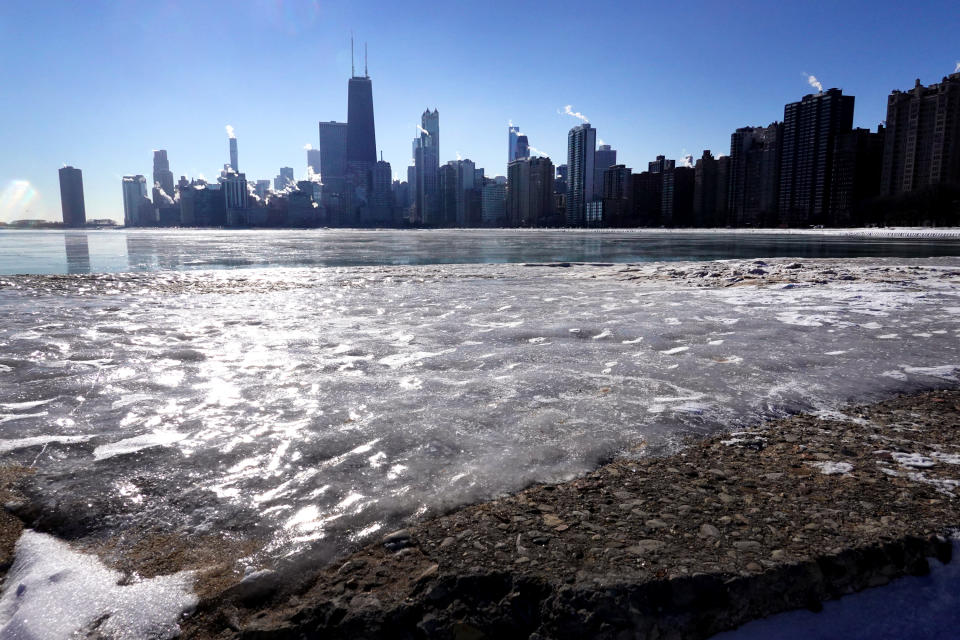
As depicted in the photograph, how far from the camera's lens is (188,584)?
209 centimetres

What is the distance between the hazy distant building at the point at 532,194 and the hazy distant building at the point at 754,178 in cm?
5823

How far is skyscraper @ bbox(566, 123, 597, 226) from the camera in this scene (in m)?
165

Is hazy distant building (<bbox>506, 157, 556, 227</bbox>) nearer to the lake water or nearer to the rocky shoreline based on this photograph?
the lake water

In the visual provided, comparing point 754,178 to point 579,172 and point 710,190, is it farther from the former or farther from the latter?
point 579,172

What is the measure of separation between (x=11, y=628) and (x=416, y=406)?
8.32 ft

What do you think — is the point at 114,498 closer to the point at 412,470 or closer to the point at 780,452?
the point at 412,470

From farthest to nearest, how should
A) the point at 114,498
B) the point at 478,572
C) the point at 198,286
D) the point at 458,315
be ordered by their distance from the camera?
the point at 198,286 → the point at 458,315 → the point at 114,498 → the point at 478,572

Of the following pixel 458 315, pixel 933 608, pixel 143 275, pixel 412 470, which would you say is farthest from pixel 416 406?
pixel 143 275

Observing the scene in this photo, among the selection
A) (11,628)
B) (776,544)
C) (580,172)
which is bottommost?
(11,628)

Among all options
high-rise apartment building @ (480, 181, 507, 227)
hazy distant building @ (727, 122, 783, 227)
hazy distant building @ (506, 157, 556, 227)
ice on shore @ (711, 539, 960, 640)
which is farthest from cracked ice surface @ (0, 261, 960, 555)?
high-rise apartment building @ (480, 181, 507, 227)

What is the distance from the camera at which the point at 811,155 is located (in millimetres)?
108562

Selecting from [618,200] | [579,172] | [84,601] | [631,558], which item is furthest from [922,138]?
[84,601]

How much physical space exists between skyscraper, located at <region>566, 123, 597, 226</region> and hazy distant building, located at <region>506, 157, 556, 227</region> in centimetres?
746

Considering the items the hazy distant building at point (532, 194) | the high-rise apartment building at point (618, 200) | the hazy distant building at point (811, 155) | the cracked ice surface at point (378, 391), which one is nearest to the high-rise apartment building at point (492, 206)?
the hazy distant building at point (532, 194)
